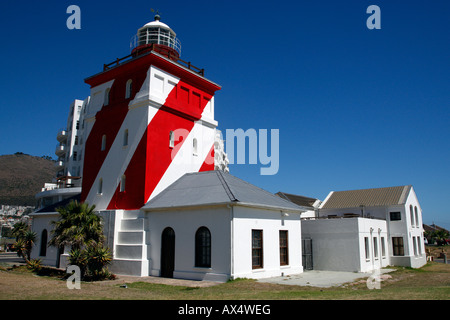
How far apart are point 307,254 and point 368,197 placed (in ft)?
37.3

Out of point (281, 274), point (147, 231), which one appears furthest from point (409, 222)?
point (147, 231)

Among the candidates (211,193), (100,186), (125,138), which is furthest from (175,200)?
(100,186)

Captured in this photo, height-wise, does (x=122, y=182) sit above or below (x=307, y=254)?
above

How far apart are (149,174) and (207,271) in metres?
6.56

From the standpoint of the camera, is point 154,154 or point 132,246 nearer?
point 132,246

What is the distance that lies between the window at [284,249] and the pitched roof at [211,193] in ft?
4.96

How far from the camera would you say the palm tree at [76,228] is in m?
17.9

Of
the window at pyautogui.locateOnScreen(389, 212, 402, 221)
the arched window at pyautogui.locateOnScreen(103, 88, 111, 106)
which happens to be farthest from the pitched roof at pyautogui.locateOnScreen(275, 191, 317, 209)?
the arched window at pyautogui.locateOnScreen(103, 88, 111, 106)

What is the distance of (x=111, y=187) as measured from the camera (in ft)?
71.9

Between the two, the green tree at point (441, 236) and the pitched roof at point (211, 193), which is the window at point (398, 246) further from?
the green tree at point (441, 236)

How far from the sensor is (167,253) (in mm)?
18812

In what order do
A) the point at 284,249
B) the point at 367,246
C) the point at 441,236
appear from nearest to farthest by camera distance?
the point at 284,249
the point at 367,246
the point at 441,236

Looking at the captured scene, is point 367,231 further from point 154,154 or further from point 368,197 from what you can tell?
point 154,154
